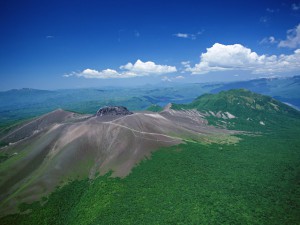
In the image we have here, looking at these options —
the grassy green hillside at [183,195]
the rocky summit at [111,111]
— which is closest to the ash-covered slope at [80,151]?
the rocky summit at [111,111]

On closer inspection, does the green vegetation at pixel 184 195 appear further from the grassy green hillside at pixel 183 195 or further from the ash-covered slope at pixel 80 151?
the ash-covered slope at pixel 80 151

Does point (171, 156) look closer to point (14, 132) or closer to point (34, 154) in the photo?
point (34, 154)

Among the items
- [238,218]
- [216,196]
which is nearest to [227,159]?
[216,196]

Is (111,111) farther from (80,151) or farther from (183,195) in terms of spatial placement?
(183,195)

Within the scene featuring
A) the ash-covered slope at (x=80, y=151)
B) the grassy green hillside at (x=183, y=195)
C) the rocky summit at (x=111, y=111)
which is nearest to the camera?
the grassy green hillside at (x=183, y=195)

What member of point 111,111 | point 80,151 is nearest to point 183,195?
point 80,151

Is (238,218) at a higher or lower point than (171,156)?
lower
